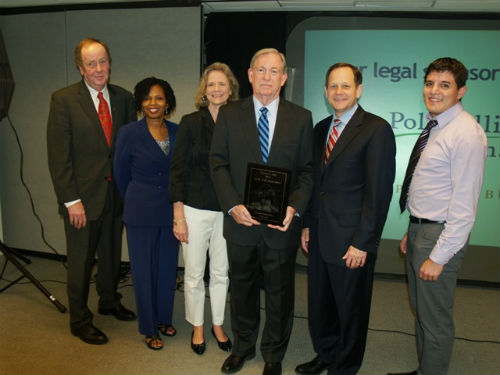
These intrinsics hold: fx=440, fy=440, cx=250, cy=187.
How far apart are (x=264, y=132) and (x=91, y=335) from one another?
5.87 ft

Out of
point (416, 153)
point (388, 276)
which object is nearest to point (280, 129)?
point (416, 153)

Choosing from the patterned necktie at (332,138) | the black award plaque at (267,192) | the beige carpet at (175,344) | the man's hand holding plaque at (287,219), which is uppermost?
the patterned necktie at (332,138)

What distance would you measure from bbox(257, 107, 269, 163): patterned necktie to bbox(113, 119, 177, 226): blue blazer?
0.73 m

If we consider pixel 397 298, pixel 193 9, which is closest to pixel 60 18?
pixel 193 9

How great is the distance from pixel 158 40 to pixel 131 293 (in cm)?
227

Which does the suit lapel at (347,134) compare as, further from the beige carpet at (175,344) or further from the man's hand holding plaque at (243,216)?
the beige carpet at (175,344)

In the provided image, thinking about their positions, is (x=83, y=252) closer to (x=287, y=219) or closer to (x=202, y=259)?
(x=202, y=259)

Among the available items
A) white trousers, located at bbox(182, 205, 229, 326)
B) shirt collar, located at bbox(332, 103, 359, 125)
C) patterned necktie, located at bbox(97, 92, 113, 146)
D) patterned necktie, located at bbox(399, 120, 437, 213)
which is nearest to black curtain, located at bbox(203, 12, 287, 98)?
patterned necktie, located at bbox(97, 92, 113, 146)

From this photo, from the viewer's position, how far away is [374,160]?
212 centimetres

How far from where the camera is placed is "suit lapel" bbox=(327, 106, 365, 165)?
220 cm

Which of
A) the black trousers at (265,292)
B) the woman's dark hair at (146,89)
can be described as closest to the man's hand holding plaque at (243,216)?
the black trousers at (265,292)

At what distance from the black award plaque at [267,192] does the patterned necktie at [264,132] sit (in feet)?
0.43

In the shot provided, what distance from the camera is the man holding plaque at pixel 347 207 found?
2.15 m

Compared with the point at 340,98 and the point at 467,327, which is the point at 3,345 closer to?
the point at 340,98
